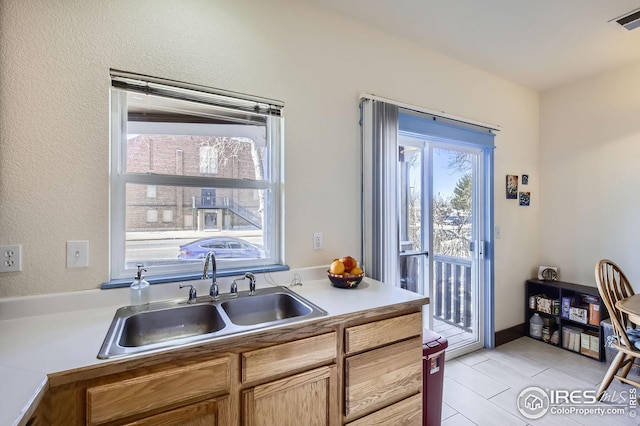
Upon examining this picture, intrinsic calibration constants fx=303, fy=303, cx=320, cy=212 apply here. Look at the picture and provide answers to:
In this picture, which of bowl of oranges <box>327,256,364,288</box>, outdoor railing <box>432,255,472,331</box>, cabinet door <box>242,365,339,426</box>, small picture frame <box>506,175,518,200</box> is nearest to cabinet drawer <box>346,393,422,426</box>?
cabinet door <box>242,365,339,426</box>

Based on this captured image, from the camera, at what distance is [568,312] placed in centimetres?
291

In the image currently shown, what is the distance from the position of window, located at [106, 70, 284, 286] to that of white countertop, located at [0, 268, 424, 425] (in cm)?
11

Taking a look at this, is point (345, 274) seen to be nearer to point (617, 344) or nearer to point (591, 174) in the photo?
point (617, 344)

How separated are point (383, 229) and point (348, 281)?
53 centimetres

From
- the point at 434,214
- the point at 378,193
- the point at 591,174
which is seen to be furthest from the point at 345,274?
the point at 591,174

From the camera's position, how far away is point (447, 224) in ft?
9.39

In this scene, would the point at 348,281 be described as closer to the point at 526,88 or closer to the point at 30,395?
the point at 30,395

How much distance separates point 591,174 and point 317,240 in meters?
2.90

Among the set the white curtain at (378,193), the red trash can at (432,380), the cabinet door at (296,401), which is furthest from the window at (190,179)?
the red trash can at (432,380)

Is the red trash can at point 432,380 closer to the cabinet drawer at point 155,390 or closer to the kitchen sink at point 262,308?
the kitchen sink at point 262,308

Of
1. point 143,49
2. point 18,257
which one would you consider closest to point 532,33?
point 143,49

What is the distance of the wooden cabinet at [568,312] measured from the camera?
8.95ft

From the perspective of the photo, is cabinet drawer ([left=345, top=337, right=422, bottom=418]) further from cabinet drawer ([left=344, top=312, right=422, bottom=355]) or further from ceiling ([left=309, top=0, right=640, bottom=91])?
ceiling ([left=309, top=0, right=640, bottom=91])

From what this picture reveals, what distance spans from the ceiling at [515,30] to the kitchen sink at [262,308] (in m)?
1.84
